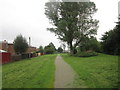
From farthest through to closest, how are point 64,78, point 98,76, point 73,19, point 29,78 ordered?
point 73,19 < point 29,78 < point 98,76 < point 64,78

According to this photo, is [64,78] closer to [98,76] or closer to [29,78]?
[98,76]

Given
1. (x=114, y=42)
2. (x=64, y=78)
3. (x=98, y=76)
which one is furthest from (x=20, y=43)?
(x=98, y=76)

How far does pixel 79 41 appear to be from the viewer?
35500 millimetres

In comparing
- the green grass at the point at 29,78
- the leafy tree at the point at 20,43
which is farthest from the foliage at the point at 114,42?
the green grass at the point at 29,78

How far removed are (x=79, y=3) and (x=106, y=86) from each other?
3050cm

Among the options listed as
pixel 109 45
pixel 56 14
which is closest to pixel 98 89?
pixel 56 14

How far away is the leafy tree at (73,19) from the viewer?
32.8 m

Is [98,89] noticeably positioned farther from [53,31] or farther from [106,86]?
[53,31]

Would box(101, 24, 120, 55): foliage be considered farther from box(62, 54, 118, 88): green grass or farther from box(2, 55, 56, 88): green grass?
box(2, 55, 56, 88): green grass

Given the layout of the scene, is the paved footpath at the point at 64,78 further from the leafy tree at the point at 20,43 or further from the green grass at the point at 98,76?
the leafy tree at the point at 20,43

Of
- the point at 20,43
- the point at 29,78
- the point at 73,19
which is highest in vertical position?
the point at 73,19

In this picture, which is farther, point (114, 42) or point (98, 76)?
point (114, 42)

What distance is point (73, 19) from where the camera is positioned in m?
33.4

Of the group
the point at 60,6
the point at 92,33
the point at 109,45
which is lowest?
the point at 109,45
